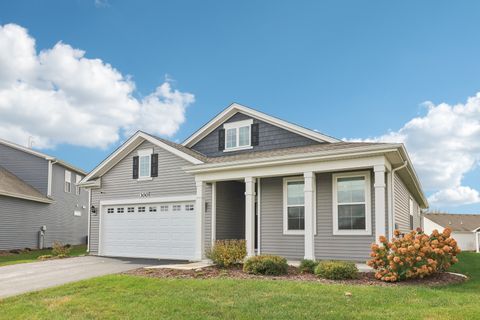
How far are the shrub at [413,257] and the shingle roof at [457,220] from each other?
33082 millimetres

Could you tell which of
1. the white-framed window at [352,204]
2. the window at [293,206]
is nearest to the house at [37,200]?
the window at [293,206]

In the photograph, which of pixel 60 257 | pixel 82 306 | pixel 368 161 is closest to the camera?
pixel 82 306

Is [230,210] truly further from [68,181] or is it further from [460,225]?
[460,225]

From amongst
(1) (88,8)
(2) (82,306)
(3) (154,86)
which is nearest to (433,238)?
(2) (82,306)

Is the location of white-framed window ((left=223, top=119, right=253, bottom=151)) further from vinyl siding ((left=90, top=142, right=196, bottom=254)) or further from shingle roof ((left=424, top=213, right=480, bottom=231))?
shingle roof ((left=424, top=213, right=480, bottom=231))

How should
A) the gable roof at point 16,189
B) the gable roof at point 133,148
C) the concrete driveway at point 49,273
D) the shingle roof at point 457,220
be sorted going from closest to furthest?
the concrete driveway at point 49,273 → the gable roof at point 133,148 → the gable roof at point 16,189 → the shingle roof at point 457,220

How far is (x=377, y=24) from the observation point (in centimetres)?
1394

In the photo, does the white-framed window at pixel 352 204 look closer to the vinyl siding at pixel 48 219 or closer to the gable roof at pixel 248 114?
the gable roof at pixel 248 114

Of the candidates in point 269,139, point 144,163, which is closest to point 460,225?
point 269,139

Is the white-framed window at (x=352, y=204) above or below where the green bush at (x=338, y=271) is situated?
above

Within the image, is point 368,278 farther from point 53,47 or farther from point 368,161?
point 53,47

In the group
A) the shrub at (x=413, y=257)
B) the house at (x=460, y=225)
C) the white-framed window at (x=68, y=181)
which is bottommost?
the house at (x=460, y=225)

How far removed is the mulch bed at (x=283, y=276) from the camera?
9.74 m

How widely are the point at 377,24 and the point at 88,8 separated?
9637 mm
